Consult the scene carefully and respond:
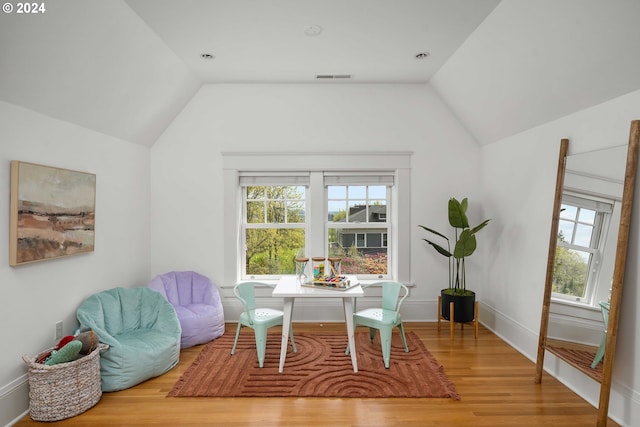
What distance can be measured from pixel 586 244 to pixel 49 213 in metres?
3.98

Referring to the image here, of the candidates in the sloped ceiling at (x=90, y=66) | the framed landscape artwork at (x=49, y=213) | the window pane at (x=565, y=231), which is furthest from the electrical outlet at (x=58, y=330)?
the window pane at (x=565, y=231)

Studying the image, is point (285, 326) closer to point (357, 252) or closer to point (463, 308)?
point (357, 252)

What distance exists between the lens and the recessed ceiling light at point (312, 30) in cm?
304

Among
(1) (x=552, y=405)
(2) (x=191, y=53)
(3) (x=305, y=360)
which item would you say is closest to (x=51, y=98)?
(2) (x=191, y=53)

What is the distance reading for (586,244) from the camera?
8.77ft

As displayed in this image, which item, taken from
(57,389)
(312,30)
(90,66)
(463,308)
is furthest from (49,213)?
(463,308)

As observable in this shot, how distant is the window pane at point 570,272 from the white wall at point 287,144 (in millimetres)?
1658

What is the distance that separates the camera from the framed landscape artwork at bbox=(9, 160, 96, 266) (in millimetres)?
2535

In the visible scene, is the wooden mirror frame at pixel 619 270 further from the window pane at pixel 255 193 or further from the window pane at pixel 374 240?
the window pane at pixel 255 193

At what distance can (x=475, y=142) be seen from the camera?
15.0 ft

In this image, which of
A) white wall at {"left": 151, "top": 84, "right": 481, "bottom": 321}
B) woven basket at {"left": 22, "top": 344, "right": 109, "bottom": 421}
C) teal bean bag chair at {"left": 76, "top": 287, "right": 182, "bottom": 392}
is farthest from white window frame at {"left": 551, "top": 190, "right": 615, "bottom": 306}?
woven basket at {"left": 22, "top": 344, "right": 109, "bottom": 421}

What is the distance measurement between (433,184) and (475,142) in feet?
2.39

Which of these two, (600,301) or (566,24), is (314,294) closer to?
(600,301)

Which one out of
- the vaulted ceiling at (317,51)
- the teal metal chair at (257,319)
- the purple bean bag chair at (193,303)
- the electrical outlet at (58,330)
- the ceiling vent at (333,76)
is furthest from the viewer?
the ceiling vent at (333,76)
